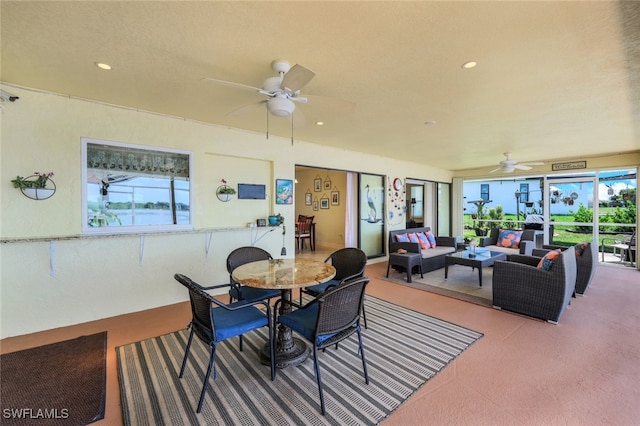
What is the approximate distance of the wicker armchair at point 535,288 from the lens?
3.00 meters

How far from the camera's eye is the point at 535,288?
3.17m

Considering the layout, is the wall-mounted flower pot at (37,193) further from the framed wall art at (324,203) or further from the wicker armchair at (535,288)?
the framed wall art at (324,203)

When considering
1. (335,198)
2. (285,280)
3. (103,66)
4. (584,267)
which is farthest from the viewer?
(335,198)

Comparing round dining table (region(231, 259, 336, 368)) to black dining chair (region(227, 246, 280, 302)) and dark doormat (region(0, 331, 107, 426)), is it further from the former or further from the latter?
dark doormat (region(0, 331, 107, 426))

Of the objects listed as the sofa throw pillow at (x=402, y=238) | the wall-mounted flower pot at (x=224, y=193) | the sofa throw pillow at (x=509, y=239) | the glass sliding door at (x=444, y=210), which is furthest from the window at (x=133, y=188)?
the glass sliding door at (x=444, y=210)

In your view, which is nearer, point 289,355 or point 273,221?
point 289,355

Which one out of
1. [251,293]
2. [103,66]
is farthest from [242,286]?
[103,66]

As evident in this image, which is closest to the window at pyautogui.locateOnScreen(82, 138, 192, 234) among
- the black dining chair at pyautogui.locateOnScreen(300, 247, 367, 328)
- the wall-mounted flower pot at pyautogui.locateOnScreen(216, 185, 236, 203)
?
the wall-mounted flower pot at pyautogui.locateOnScreen(216, 185, 236, 203)

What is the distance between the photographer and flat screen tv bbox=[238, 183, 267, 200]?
4219 mm

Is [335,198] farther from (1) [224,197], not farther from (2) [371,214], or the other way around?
(1) [224,197]

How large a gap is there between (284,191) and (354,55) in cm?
281

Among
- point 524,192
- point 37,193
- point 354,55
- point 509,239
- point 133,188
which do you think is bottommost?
point 509,239

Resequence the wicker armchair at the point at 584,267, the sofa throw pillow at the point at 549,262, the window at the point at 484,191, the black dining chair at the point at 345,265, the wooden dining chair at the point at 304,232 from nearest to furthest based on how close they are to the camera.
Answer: the black dining chair at the point at 345,265 → the sofa throw pillow at the point at 549,262 → the wicker armchair at the point at 584,267 → the wooden dining chair at the point at 304,232 → the window at the point at 484,191

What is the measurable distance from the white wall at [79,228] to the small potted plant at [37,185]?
2.4 inches
